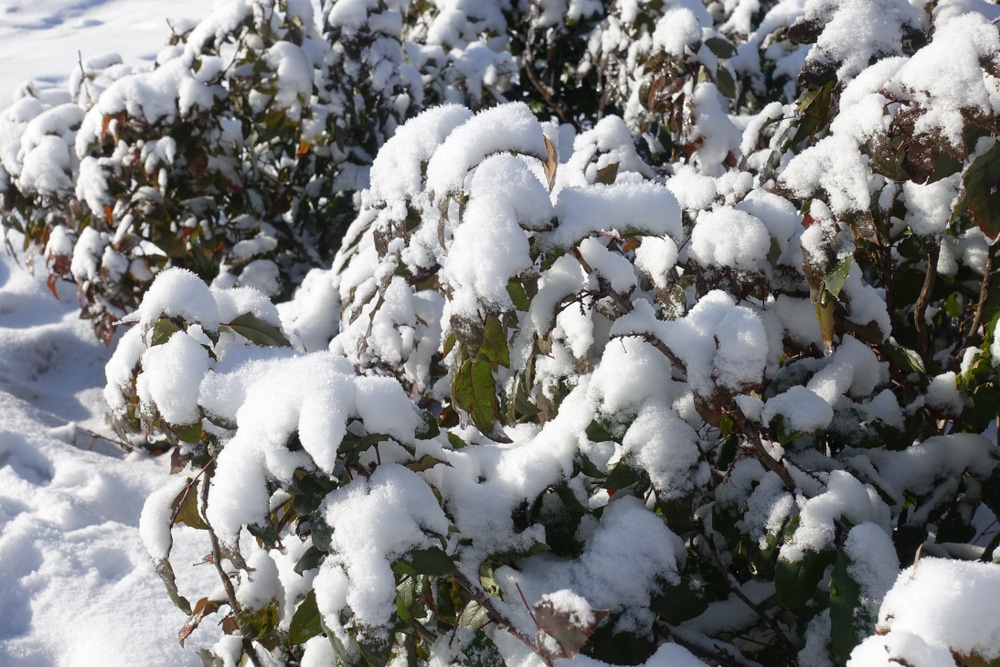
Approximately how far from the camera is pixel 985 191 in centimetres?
91

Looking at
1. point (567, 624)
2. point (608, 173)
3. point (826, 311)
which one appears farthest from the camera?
point (608, 173)

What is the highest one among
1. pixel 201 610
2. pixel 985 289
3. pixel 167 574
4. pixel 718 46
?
pixel 718 46

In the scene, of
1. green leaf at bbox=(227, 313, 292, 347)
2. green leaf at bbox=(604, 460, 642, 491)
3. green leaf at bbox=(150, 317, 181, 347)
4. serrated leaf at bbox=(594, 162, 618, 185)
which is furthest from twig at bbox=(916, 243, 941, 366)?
green leaf at bbox=(150, 317, 181, 347)

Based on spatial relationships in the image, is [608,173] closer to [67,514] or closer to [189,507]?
[189,507]

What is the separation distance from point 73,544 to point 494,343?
1.55 m

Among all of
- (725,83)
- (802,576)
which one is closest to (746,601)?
(802,576)

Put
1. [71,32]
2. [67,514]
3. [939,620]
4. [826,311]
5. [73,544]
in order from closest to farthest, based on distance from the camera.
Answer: [939,620] → [826,311] → [73,544] → [67,514] → [71,32]

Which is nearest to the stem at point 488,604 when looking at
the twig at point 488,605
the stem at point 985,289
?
the twig at point 488,605

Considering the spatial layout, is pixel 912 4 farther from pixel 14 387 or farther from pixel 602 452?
pixel 14 387

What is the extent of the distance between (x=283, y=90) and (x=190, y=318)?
182 centimetres

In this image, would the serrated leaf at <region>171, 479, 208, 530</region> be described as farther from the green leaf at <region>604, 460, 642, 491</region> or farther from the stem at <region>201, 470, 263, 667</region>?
the green leaf at <region>604, 460, 642, 491</region>

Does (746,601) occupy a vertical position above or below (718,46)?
below

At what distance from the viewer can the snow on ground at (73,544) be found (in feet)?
5.27

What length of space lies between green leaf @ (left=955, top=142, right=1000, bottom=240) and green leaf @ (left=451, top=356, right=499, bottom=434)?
0.58 metres
